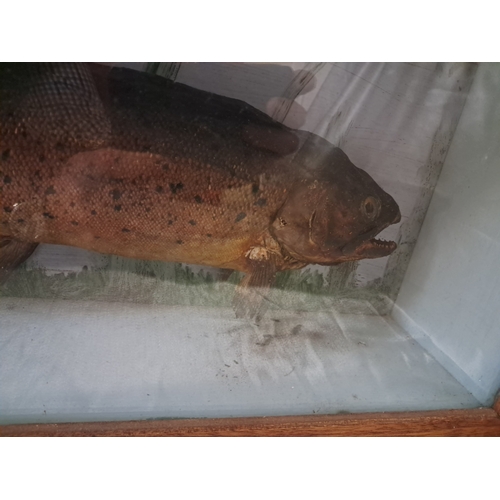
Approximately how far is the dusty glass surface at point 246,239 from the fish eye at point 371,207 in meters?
0.01

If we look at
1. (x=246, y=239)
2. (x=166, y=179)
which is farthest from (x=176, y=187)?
(x=246, y=239)

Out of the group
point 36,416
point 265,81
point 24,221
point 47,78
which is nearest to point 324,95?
point 265,81

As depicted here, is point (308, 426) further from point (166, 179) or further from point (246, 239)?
point (166, 179)

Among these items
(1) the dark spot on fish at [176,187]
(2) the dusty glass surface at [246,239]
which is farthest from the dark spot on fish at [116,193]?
(1) the dark spot on fish at [176,187]

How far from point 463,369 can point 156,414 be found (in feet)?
3.78

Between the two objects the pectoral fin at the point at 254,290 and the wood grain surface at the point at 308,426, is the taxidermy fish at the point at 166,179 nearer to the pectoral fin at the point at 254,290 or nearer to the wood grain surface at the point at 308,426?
the pectoral fin at the point at 254,290

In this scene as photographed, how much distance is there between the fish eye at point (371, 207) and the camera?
1661 millimetres

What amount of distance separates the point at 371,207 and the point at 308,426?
0.76m

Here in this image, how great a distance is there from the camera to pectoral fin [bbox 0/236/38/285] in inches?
59.5

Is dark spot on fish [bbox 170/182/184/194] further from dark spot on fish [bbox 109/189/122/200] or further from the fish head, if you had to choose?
the fish head

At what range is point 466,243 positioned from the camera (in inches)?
→ 74.9

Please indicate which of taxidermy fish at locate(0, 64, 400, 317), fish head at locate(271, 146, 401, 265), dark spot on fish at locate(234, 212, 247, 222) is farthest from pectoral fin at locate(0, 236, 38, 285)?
fish head at locate(271, 146, 401, 265)

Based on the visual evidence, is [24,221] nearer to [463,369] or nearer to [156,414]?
[156,414]

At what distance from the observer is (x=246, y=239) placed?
63.6 inches
